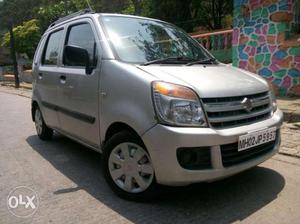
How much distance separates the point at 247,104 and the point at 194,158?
2.45ft

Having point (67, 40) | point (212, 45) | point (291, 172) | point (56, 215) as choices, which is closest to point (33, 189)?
point (56, 215)

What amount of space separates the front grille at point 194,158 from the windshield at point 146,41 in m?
1.13

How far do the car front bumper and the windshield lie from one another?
98cm

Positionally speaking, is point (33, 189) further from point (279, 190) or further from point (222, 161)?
point (279, 190)

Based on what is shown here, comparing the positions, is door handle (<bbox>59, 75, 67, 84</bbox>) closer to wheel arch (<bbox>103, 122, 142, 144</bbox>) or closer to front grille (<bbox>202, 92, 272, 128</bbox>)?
wheel arch (<bbox>103, 122, 142, 144</bbox>)

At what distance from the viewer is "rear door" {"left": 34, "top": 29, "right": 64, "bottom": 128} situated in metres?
5.32

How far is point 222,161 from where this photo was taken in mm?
3408

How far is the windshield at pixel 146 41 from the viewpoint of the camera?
162 inches

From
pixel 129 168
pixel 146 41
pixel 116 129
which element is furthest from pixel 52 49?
pixel 129 168

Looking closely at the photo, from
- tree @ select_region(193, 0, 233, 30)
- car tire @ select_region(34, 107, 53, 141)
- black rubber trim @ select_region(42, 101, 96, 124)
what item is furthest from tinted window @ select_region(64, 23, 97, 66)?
tree @ select_region(193, 0, 233, 30)

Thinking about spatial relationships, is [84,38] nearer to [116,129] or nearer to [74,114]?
[74,114]

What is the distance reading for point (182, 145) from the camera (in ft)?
10.7

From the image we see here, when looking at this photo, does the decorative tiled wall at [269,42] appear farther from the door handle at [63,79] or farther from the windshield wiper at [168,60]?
the door handle at [63,79]

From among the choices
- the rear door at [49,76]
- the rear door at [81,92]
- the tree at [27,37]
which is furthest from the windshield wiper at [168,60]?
the tree at [27,37]
